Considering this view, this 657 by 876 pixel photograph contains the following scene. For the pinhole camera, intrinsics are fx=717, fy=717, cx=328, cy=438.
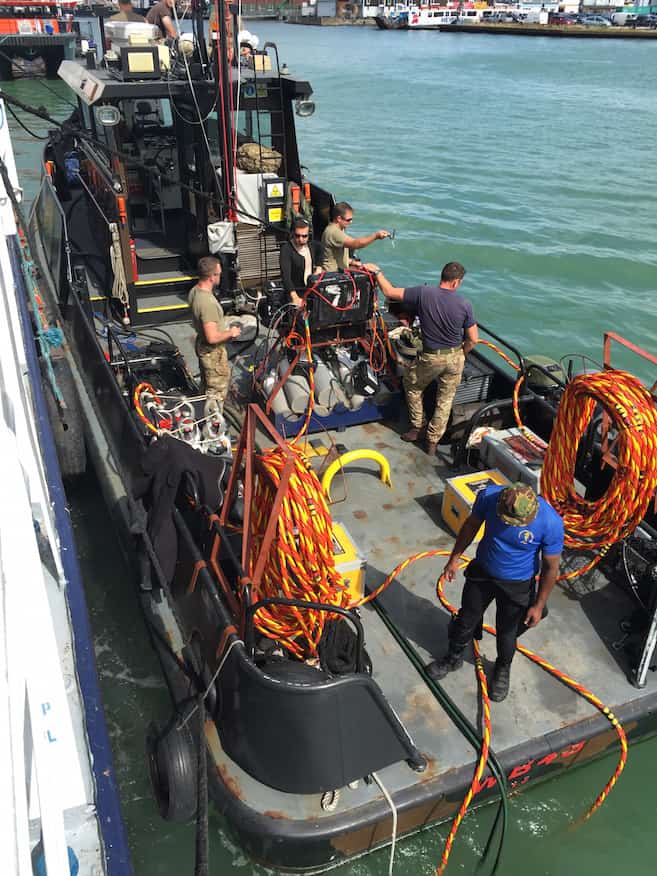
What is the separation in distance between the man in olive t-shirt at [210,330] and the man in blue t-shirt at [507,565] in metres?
2.86

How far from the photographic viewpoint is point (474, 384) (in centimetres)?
676

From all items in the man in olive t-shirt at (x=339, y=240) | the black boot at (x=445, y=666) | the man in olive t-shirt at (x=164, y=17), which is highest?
the man in olive t-shirt at (x=164, y=17)

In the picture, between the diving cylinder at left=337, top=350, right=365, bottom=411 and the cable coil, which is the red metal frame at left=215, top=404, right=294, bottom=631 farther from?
the diving cylinder at left=337, top=350, right=365, bottom=411

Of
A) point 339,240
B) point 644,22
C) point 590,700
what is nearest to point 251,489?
point 590,700

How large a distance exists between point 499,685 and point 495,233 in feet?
50.6

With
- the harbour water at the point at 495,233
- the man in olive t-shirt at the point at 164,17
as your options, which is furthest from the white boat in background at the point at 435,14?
the man in olive t-shirt at the point at 164,17

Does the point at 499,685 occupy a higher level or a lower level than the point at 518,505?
lower

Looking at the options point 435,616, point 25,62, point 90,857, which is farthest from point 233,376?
point 25,62

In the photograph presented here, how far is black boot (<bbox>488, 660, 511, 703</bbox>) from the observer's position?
4277mm

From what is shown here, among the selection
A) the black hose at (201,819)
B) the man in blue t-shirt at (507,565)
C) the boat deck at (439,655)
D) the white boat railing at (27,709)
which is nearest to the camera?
the white boat railing at (27,709)

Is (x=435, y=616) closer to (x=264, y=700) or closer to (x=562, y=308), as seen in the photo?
(x=264, y=700)

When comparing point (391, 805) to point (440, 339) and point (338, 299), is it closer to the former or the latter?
point (440, 339)

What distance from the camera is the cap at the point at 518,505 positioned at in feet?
12.0

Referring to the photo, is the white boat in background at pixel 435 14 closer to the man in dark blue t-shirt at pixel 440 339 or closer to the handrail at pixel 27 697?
the man in dark blue t-shirt at pixel 440 339
